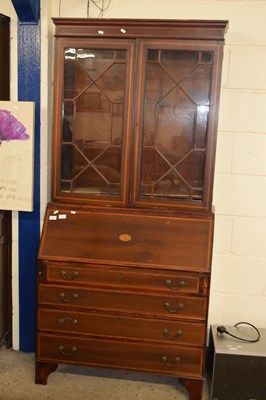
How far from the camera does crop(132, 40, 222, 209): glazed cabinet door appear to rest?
79.1 inches

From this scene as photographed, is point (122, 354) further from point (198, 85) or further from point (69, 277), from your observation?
point (198, 85)

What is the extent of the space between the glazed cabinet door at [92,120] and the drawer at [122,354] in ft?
2.51

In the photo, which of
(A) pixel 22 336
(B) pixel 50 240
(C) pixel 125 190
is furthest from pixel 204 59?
(A) pixel 22 336

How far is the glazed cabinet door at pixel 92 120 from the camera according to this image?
2.06 meters

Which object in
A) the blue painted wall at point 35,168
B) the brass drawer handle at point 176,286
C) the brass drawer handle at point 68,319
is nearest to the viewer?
the brass drawer handle at point 176,286

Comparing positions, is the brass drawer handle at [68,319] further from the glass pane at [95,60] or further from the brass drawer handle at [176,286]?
the glass pane at [95,60]

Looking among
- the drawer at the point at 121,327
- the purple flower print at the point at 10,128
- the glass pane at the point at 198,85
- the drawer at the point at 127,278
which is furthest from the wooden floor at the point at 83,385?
the glass pane at the point at 198,85

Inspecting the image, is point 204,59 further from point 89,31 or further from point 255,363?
point 255,363

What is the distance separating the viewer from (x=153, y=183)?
2.14 metres

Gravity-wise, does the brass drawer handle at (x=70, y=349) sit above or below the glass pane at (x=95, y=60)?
below

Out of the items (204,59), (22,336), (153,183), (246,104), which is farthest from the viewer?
(22,336)

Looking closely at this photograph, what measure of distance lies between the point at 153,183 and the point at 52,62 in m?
0.95

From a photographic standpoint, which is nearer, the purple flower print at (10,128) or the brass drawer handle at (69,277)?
the brass drawer handle at (69,277)

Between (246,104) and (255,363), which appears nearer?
(255,363)
